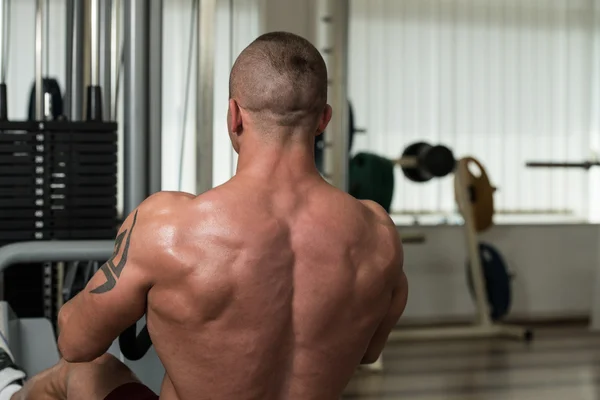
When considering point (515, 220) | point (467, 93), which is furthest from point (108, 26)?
point (515, 220)

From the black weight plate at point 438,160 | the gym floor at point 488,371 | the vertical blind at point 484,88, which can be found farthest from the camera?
the vertical blind at point 484,88

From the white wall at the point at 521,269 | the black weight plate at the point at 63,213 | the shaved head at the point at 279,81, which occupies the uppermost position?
the shaved head at the point at 279,81

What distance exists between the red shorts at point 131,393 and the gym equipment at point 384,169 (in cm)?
318

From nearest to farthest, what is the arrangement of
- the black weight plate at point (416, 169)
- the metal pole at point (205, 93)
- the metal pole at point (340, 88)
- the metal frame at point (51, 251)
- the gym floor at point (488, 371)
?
1. the metal frame at point (51, 251)
2. the metal pole at point (205, 93)
3. the gym floor at point (488, 371)
4. the metal pole at point (340, 88)
5. the black weight plate at point (416, 169)

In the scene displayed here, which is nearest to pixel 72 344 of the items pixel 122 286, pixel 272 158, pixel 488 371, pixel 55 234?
pixel 122 286

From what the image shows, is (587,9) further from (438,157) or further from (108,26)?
(108,26)

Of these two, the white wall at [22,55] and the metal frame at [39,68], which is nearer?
the metal frame at [39,68]

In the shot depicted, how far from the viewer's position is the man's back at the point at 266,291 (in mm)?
1158

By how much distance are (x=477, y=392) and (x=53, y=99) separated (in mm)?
1983

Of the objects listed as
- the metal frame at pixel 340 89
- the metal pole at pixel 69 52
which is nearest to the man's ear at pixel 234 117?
the metal pole at pixel 69 52

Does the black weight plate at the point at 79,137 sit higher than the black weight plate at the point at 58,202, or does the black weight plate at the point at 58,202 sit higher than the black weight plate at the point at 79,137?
the black weight plate at the point at 79,137

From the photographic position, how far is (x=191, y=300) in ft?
3.81

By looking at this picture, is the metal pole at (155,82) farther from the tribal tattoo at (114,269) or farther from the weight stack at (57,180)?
the tribal tattoo at (114,269)

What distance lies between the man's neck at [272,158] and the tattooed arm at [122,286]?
0.11m
